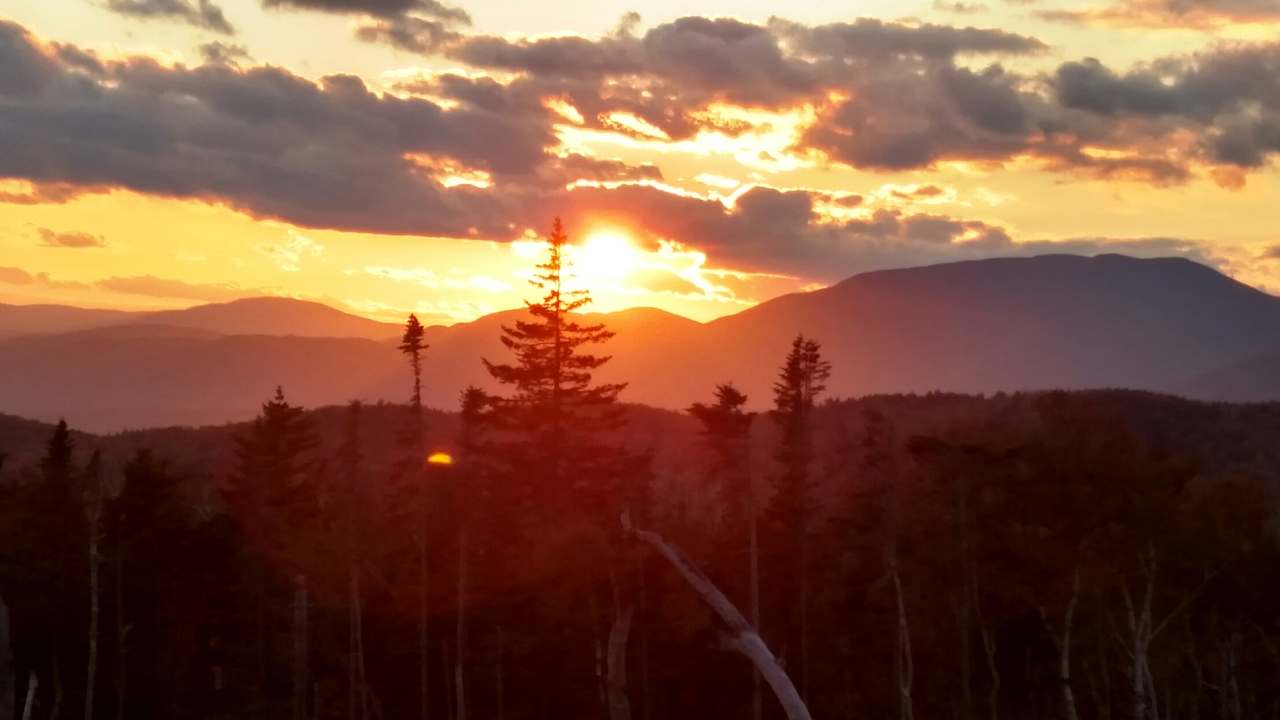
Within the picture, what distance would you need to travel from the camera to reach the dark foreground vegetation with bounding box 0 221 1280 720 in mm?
50781

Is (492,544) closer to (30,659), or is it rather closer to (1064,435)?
(30,659)

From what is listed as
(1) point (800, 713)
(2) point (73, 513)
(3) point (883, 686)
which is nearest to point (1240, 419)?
(3) point (883, 686)

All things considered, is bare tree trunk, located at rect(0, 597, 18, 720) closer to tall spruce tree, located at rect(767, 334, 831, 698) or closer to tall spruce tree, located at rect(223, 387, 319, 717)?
tall spruce tree, located at rect(223, 387, 319, 717)

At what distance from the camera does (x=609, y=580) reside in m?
54.6

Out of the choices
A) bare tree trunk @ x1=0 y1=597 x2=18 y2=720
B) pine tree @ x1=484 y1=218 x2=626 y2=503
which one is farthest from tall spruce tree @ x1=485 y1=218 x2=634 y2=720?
bare tree trunk @ x1=0 y1=597 x2=18 y2=720

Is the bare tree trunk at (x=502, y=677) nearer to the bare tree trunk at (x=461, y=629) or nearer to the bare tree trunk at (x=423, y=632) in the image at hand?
the bare tree trunk at (x=461, y=629)

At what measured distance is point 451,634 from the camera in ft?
202

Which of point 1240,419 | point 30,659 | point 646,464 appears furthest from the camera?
point 1240,419

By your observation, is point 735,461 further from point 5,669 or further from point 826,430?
point 826,430

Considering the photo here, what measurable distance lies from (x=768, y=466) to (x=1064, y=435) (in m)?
60.9

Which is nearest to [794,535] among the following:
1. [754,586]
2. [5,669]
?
[754,586]

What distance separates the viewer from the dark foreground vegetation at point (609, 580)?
50.8 meters

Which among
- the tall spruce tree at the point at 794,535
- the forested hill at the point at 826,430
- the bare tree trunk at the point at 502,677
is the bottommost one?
the bare tree trunk at the point at 502,677

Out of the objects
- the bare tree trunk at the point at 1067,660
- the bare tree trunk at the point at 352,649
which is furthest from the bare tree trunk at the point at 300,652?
the bare tree trunk at the point at 1067,660
